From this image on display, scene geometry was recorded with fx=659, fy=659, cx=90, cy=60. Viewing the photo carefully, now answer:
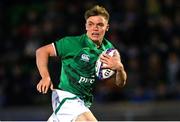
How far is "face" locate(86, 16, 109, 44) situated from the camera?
21.5 ft

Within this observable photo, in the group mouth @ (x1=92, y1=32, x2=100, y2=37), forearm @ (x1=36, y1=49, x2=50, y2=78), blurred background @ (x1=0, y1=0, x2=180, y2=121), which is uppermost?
mouth @ (x1=92, y1=32, x2=100, y2=37)

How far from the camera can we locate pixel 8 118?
11328mm

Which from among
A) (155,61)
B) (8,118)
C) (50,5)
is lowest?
(8,118)

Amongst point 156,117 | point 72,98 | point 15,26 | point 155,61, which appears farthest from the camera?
point 15,26

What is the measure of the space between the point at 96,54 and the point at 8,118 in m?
5.02

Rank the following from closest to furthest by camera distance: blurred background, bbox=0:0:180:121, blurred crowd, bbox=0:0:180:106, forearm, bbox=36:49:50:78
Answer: forearm, bbox=36:49:50:78 → blurred background, bbox=0:0:180:121 → blurred crowd, bbox=0:0:180:106

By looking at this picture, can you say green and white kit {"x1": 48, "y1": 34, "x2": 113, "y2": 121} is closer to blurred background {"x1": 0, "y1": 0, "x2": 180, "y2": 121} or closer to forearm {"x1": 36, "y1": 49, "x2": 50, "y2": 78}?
forearm {"x1": 36, "y1": 49, "x2": 50, "y2": 78}

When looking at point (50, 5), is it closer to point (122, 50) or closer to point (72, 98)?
point (122, 50)

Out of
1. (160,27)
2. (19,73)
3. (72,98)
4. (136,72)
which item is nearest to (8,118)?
(19,73)

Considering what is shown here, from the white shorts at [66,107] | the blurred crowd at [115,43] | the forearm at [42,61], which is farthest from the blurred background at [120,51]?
the forearm at [42,61]

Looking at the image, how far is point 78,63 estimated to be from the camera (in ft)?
21.8

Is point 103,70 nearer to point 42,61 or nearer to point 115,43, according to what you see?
point 42,61

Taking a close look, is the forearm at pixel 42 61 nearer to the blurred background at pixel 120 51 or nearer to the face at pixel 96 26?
the face at pixel 96 26

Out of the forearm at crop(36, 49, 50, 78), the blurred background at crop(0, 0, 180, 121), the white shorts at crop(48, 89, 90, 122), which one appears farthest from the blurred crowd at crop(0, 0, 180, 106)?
the forearm at crop(36, 49, 50, 78)
